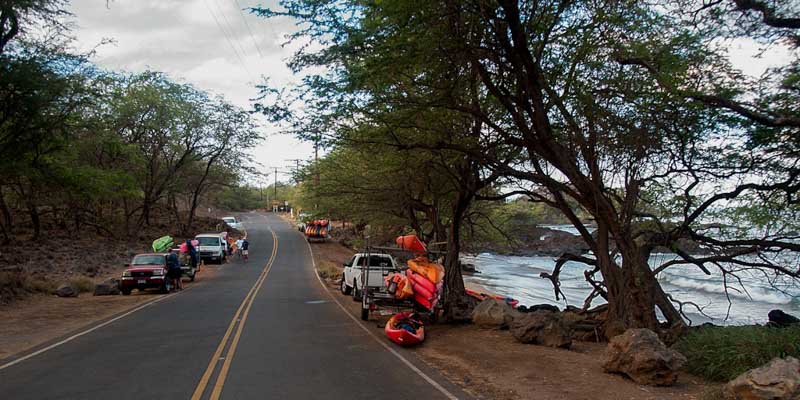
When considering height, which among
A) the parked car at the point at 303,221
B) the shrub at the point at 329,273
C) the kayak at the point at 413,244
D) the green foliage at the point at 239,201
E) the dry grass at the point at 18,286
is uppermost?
the green foliage at the point at 239,201

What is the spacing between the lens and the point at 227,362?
927 centimetres

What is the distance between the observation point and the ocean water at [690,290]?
27688mm

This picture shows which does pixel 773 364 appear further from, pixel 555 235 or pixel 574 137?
pixel 555 235

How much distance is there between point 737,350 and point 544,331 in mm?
3696

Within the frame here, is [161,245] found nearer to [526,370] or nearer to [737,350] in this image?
[526,370]

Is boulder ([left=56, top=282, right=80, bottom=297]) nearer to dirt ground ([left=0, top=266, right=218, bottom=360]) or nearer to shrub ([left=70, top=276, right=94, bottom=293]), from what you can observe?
dirt ground ([left=0, top=266, right=218, bottom=360])

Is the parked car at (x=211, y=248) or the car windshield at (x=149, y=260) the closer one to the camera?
the car windshield at (x=149, y=260)

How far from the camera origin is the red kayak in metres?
11.7

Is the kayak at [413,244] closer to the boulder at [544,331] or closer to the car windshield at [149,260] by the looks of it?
the boulder at [544,331]

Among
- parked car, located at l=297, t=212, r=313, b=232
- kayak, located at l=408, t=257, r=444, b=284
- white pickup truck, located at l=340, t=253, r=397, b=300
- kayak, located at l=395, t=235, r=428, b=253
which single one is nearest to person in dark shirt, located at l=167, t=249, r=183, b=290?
white pickup truck, located at l=340, t=253, r=397, b=300

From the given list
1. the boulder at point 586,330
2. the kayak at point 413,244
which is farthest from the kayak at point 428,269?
the boulder at point 586,330

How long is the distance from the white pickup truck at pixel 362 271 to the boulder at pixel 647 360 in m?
Answer: 8.40

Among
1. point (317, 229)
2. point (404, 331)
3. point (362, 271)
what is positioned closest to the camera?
point (404, 331)

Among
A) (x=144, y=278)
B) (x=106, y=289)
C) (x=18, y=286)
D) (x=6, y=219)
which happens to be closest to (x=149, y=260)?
(x=144, y=278)
